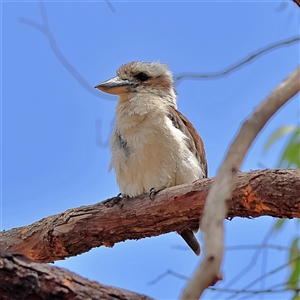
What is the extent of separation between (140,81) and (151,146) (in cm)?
73

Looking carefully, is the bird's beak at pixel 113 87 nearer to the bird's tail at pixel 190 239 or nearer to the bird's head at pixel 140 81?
the bird's head at pixel 140 81

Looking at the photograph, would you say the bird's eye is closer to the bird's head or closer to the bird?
the bird's head

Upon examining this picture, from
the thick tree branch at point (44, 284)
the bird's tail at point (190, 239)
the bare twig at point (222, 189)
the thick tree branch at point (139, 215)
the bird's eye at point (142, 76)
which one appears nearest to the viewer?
the bare twig at point (222, 189)

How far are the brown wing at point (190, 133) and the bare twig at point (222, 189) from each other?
7.76ft

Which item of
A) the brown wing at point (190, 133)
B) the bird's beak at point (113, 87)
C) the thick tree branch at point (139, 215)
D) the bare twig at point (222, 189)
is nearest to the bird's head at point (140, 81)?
the bird's beak at point (113, 87)

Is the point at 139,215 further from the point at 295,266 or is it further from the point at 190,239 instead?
the point at 295,266

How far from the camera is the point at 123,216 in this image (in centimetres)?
288

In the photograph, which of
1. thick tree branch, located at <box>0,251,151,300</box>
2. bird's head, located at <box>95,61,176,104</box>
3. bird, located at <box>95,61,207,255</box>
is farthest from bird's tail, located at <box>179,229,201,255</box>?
thick tree branch, located at <box>0,251,151,300</box>

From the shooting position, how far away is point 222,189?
3.17 feet

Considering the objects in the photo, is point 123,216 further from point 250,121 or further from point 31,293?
point 250,121

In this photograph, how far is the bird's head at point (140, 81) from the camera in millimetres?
3646

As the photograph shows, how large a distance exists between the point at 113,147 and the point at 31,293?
168 cm

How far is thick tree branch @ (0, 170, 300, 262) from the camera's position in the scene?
249 centimetres

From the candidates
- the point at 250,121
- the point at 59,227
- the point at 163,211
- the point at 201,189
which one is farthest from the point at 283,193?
the point at 250,121
